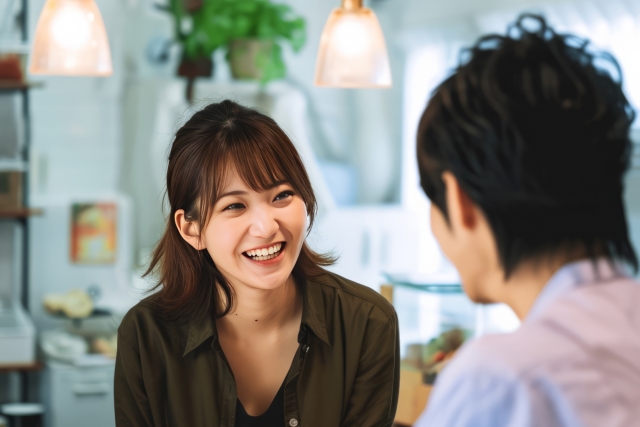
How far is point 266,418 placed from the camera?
4.64ft

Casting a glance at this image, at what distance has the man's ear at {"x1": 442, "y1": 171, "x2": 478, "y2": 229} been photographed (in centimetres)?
75

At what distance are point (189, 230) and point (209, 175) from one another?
14 cm

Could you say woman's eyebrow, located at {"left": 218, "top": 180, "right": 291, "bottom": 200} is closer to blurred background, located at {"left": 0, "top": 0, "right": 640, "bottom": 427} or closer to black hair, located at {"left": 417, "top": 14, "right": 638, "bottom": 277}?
black hair, located at {"left": 417, "top": 14, "right": 638, "bottom": 277}

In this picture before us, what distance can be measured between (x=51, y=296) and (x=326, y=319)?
204 centimetres

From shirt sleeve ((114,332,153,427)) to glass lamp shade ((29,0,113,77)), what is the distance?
62cm

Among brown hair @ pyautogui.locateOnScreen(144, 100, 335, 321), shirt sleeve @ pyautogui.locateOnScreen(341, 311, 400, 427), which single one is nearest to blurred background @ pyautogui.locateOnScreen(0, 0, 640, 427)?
shirt sleeve @ pyautogui.locateOnScreen(341, 311, 400, 427)

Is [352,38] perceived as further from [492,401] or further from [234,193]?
[492,401]

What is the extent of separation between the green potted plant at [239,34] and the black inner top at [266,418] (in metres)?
2.18

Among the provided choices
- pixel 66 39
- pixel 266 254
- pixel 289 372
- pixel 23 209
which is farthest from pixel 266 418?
pixel 23 209

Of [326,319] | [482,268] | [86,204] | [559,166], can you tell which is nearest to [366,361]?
[326,319]

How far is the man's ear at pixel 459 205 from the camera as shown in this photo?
751 mm

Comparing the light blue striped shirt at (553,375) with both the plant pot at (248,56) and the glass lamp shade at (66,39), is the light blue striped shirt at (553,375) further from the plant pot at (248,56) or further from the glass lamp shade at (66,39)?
the plant pot at (248,56)

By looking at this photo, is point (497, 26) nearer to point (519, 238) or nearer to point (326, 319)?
point (326, 319)

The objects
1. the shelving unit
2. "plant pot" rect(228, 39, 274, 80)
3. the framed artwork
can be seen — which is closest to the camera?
the shelving unit
